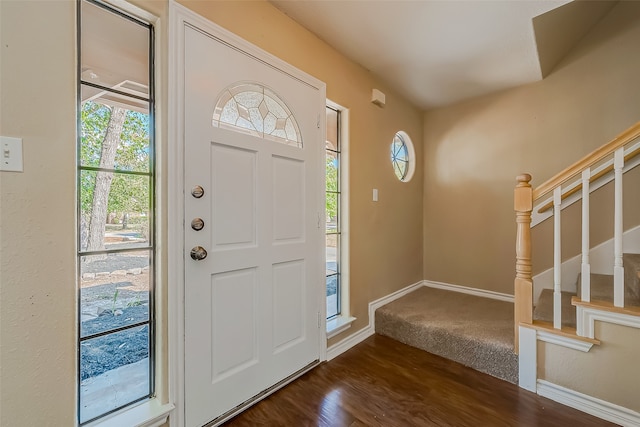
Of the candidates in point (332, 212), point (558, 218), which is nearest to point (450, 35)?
point (558, 218)

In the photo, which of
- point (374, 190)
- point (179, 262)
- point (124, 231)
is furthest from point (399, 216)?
point (124, 231)

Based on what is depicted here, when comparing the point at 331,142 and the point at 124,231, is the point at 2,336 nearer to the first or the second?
the point at 124,231

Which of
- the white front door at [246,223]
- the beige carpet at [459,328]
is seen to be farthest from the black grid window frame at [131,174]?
the beige carpet at [459,328]

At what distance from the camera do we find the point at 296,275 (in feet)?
5.80

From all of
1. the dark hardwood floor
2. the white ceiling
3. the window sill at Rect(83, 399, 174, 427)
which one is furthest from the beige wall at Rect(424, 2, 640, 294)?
the window sill at Rect(83, 399, 174, 427)

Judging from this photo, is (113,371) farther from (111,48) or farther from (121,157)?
(111,48)

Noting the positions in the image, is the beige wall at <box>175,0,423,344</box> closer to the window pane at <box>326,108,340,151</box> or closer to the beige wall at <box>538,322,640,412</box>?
the window pane at <box>326,108,340,151</box>

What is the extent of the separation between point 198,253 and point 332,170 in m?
1.23

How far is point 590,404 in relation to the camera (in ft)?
4.75

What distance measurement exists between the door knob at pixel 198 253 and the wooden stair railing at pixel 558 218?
1.79 metres

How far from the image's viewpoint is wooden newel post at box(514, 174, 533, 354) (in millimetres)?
1631

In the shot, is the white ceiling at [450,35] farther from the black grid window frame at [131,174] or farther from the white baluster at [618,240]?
the white baluster at [618,240]

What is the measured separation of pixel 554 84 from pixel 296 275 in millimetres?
2851

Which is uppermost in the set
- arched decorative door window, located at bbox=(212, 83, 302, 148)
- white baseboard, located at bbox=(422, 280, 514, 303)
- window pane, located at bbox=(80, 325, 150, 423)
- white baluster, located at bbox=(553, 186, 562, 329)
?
arched decorative door window, located at bbox=(212, 83, 302, 148)
